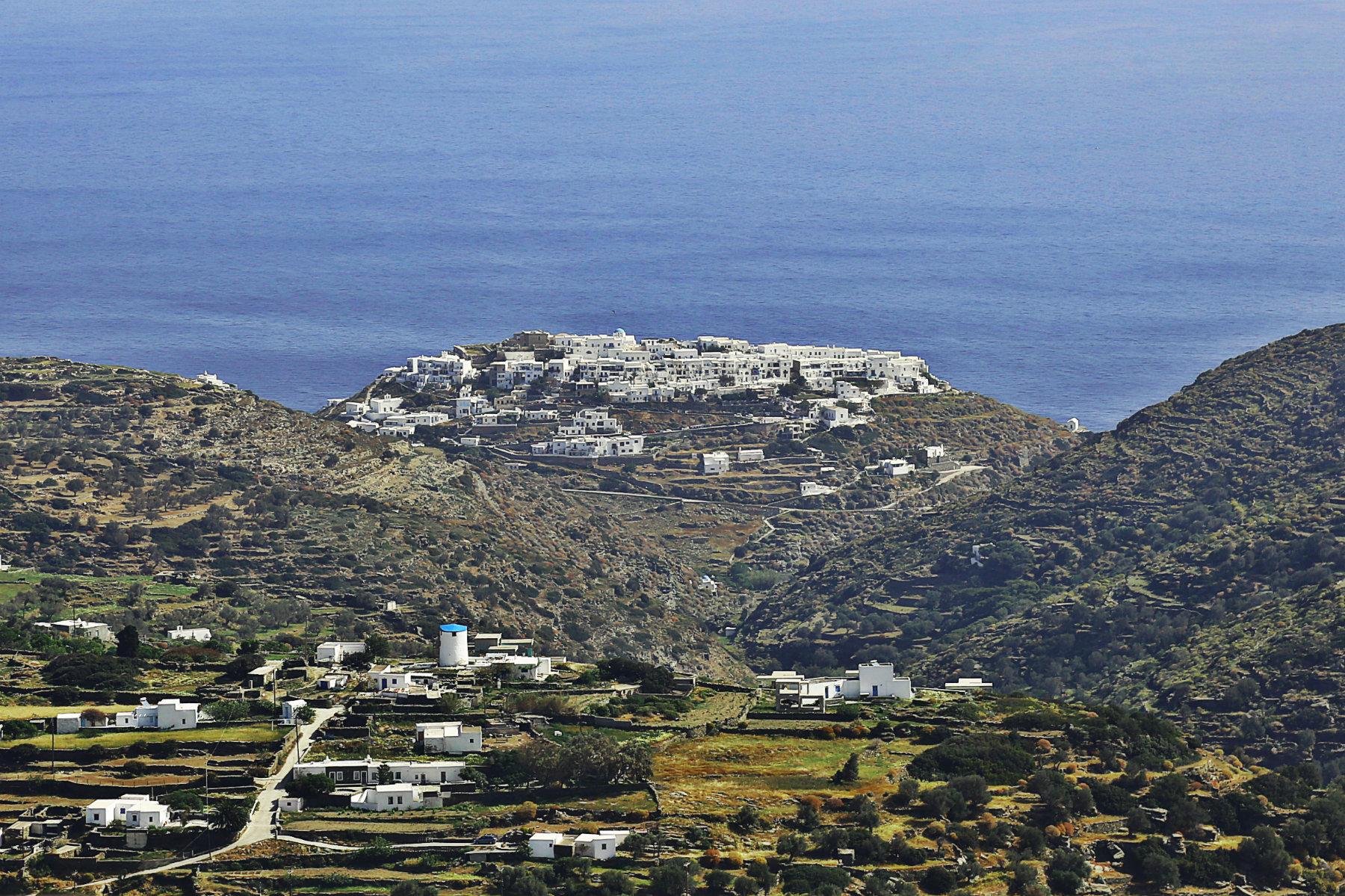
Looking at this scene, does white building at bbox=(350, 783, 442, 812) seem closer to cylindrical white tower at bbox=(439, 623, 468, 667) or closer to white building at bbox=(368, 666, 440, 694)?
white building at bbox=(368, 666, 440, 694)

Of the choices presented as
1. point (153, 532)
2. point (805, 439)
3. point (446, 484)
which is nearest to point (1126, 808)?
point (153, 532)

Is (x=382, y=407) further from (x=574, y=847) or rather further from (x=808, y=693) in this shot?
(x=574, y=847)

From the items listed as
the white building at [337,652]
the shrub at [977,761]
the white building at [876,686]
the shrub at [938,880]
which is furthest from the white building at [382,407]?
the shrub at [938,880]

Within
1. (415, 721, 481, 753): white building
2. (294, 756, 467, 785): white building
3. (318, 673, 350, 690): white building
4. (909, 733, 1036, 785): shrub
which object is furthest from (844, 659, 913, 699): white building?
(294, 756, 467, 785): white building

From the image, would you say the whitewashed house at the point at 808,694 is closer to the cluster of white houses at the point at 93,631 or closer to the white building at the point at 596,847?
the white building at the point at 596,847

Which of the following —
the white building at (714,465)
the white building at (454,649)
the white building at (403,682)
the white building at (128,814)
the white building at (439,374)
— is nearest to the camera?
the white building at (128,814)

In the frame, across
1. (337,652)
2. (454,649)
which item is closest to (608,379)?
(337,652)

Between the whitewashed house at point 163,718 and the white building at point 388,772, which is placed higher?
the whitewashed house at point 163,718
